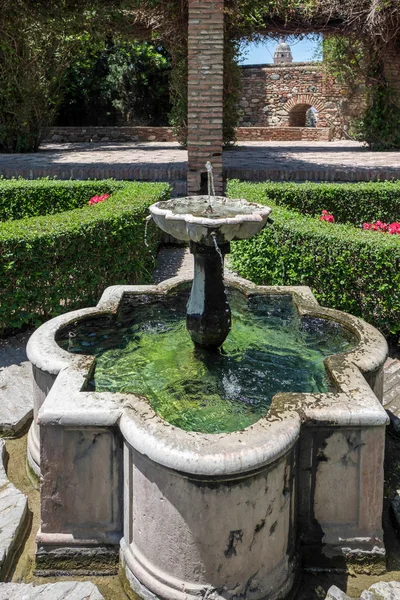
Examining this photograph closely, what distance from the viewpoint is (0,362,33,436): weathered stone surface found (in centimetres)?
318

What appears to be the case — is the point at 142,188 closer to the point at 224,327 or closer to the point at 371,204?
the point at 371,204

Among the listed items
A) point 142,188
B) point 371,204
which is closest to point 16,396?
point 142,188

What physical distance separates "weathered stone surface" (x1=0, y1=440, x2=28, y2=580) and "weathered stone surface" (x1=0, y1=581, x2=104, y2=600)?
0.67 feet

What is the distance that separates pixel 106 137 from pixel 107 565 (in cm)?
1709

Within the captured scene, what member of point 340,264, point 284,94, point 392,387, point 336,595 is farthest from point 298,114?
point 336,595

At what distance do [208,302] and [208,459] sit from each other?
3.71 feet

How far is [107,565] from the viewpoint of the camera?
7.51 ft

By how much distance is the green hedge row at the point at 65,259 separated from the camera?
14.3 feet

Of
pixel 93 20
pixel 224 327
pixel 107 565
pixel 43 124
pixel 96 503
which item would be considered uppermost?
pixel 93 20

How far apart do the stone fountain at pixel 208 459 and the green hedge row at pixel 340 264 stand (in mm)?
1281

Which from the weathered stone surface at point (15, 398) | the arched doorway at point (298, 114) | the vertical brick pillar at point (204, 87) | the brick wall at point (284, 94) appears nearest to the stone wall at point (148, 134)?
the brick wall at point (284, 94)

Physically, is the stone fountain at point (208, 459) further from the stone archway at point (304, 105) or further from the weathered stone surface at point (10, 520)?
the stone archway at point (304, 105)

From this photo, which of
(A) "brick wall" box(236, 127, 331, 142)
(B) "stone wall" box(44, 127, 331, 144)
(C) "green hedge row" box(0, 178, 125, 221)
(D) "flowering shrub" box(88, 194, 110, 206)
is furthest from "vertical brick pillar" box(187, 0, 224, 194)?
(A) "brick wall" box(236, 127, 331, 142)

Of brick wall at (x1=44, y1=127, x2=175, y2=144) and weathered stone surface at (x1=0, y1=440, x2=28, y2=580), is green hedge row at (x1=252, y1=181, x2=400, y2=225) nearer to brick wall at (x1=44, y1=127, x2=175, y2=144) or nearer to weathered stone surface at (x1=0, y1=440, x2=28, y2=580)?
weathered stone surface at (x1=0, y1=440, x2=28, y2=580)
